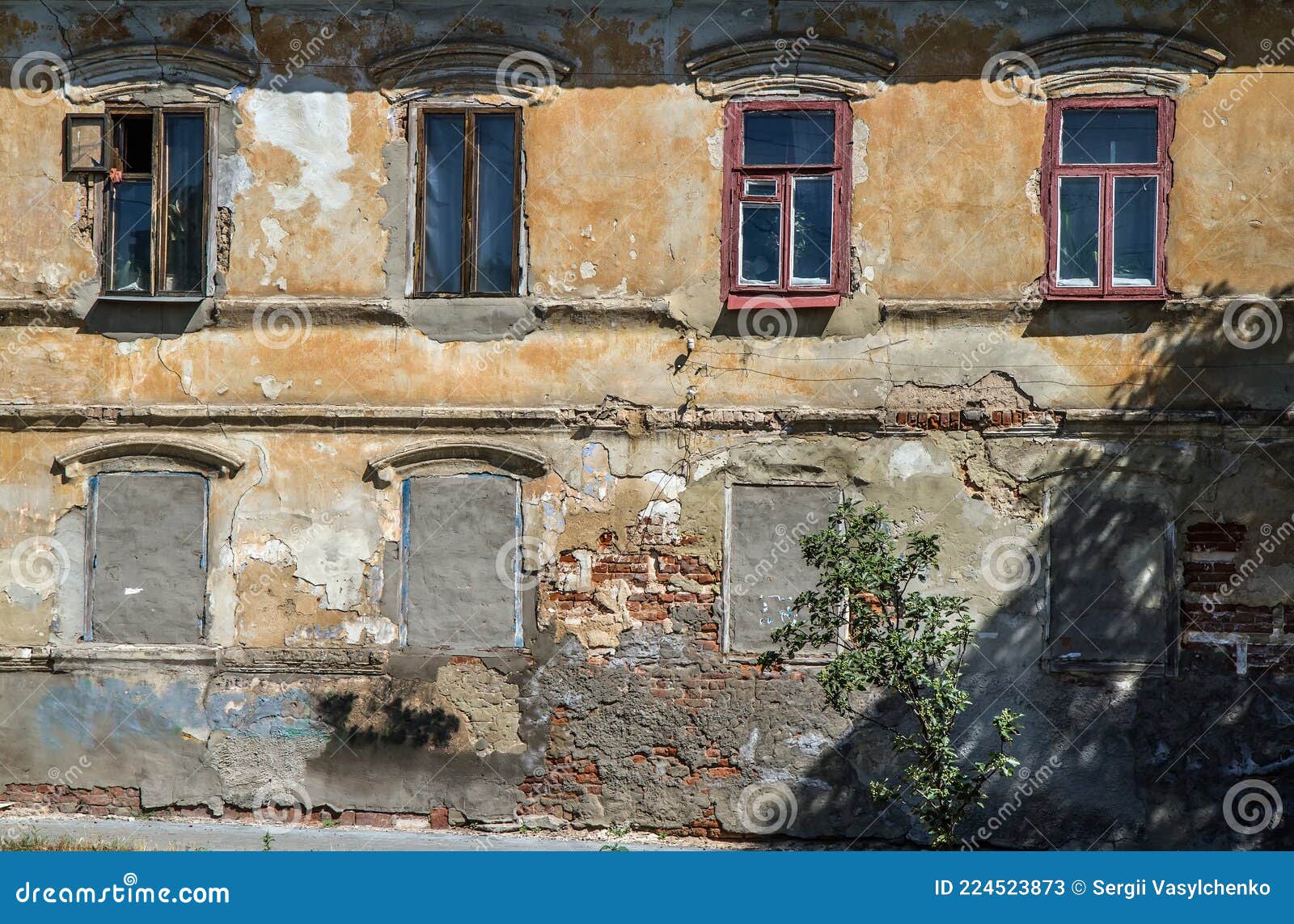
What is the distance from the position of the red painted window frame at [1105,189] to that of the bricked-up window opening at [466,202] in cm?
390

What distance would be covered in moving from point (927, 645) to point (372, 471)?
4.32m

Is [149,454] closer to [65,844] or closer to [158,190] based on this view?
[158,190]

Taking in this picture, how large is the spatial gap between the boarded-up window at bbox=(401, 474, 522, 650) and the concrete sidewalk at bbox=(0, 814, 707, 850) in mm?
1407

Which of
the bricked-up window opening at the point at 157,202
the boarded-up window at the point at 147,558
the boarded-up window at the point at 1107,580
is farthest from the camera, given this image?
the bricked-up window opening at the point at 157,202

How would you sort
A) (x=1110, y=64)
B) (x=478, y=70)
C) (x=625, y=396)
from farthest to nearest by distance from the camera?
(x=478, y=70), (x=625, y=396), (x=1110, y=64)

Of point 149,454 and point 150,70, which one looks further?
point 150,70

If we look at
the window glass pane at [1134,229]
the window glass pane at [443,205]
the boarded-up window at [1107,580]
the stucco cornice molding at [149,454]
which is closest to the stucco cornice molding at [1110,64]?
the window glass pane at [1134,229]

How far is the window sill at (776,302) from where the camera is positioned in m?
10.5

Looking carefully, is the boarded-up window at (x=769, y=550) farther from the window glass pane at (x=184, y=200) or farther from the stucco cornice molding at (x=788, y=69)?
the window glass pane at (x=184, y=200)

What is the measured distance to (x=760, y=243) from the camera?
1063cm

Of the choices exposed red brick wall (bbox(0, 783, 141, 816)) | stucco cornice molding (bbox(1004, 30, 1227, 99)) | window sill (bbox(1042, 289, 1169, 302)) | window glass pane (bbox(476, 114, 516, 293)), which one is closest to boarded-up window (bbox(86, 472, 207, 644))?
exposed red brick wall (bbox(0, 783, 141, 816))

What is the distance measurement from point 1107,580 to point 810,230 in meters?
3.32

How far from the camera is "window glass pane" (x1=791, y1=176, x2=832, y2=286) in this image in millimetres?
10586

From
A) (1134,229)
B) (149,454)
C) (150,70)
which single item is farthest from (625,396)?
(150,70)
